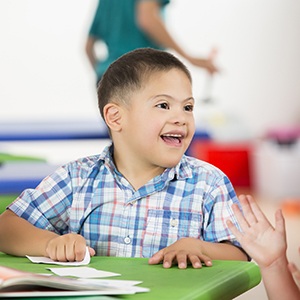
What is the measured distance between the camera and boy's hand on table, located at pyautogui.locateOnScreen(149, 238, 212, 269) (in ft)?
4.22

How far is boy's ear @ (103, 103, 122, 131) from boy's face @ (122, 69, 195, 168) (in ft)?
0.16

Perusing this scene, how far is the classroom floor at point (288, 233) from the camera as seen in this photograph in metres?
2.76

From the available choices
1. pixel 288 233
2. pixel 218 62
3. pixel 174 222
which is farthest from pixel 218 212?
pixel 218 62

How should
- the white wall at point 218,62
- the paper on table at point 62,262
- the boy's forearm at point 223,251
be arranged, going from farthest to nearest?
the white wall at point 218,62, the boy's forearm at point 223,251, the paper on table at point 62,262

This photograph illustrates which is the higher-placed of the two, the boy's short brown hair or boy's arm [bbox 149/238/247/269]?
the boy's short brown hair

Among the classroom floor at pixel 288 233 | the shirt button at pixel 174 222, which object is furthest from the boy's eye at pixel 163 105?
the classroom floor at pixel 288 233

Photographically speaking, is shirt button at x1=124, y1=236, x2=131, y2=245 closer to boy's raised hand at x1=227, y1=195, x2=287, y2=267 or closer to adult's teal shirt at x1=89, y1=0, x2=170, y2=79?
boy's raised hand at x1=227, y1=195, x2=287, y2=267

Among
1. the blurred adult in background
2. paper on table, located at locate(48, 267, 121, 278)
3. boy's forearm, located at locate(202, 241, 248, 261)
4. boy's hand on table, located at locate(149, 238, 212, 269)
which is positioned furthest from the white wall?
paper on table, located at locate(48, 267, 121, 278)

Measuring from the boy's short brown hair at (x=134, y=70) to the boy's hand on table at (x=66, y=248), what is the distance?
33 cm

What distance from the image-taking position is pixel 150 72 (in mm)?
1548

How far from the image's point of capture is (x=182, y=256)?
131 cm

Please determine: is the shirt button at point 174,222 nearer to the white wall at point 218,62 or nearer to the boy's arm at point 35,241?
the boy's arm at point 35,241

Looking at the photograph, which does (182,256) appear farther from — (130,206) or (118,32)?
(118,32)

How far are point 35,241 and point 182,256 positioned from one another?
0.29 meters
